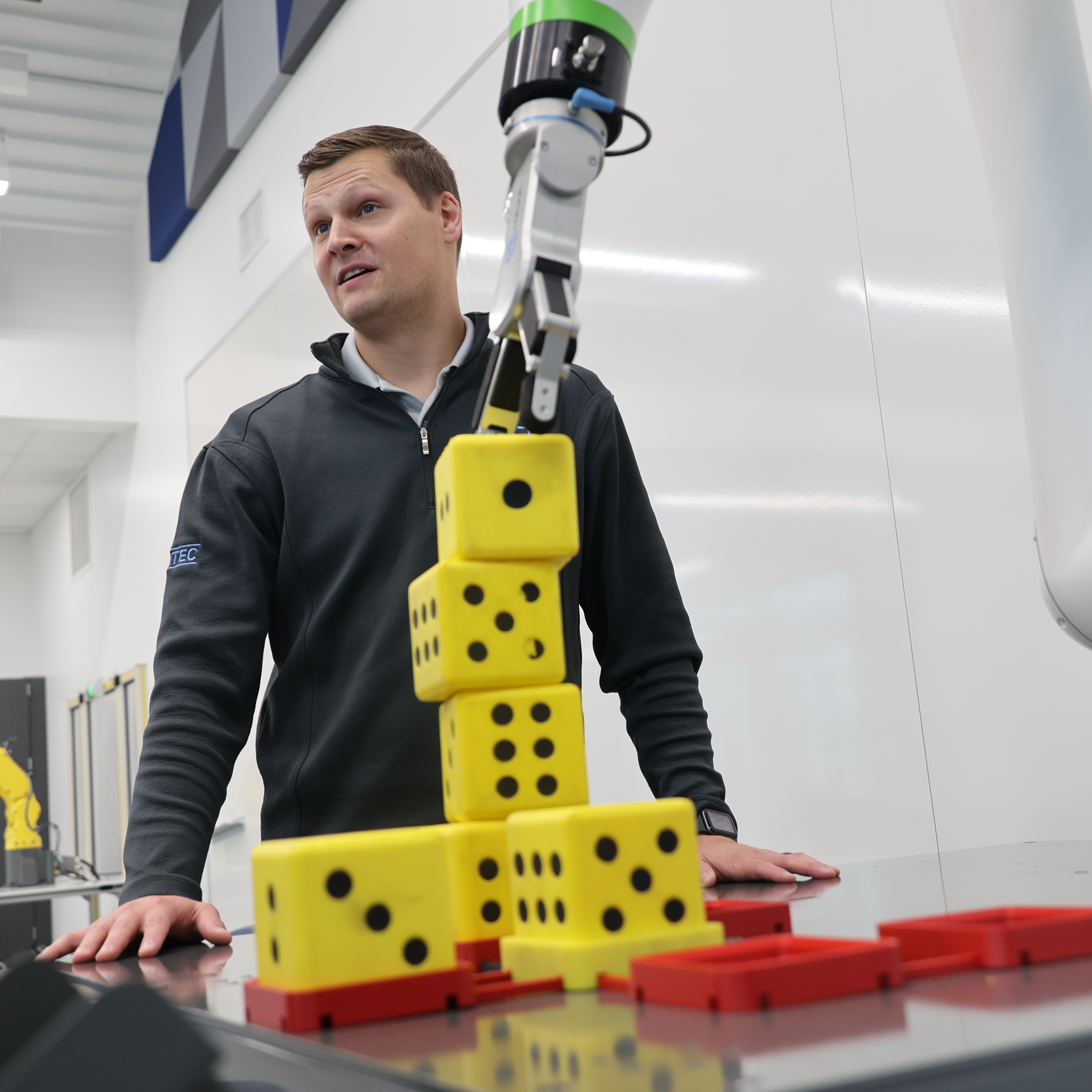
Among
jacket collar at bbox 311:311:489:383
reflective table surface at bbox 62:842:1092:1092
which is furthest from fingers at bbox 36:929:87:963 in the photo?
jacket collar at bbox 311:311:489:383

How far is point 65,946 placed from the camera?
38.6 inches

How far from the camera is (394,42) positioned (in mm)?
3502

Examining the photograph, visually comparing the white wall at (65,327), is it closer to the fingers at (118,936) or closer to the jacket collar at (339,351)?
the jacket collar at (339,351)

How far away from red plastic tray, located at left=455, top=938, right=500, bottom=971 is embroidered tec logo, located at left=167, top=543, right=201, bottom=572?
0.73 m

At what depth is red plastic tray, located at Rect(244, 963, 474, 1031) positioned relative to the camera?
Answer: 52cm

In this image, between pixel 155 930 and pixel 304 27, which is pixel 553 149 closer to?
pixel 155 930

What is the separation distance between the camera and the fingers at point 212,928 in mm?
979

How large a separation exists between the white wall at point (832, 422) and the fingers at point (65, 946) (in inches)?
46.6

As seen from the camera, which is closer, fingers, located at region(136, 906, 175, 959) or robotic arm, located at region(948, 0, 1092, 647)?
robotic arm, located at region(948, 0, 1092, 647)

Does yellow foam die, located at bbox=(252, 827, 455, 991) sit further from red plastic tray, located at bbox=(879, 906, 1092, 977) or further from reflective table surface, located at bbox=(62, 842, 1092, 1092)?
red plastic tray, located at bbox=(879, 906, 1092, 977)

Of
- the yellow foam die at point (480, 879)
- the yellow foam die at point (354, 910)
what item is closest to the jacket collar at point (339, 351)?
the yellow foam die at point (480, 879)

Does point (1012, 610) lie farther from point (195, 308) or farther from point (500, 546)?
point (195, 308)

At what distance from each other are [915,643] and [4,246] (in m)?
6.04

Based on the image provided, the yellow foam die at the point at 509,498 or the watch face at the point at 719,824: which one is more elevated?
the yellow foam die at the point at 509,498
